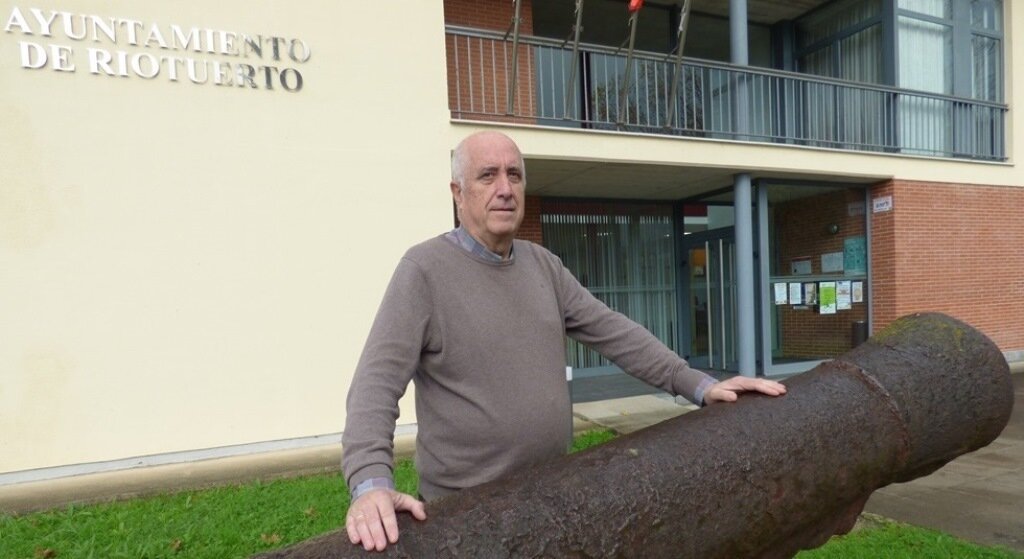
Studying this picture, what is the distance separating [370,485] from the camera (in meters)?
1.26

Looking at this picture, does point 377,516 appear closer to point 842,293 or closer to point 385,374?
point 385,374

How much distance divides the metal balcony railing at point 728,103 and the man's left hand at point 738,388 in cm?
654

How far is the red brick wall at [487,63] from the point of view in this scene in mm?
8211

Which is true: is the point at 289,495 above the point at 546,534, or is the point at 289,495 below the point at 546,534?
below

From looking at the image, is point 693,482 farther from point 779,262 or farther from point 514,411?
point 779,262

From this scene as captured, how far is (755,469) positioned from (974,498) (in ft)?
13.6

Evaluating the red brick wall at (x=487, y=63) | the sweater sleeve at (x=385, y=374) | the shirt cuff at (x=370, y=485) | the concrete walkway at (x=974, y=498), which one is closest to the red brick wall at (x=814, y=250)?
the concrete walkway at (x=974, y=498)

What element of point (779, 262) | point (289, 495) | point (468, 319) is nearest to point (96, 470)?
point (289, 495)

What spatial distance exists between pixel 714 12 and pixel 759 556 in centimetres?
1145

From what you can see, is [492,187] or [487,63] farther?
[487,63]

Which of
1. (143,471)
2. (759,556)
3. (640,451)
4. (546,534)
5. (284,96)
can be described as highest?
(284,96)

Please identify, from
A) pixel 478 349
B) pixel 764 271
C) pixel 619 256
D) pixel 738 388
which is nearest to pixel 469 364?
pixel 478 349

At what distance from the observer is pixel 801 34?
11828mm

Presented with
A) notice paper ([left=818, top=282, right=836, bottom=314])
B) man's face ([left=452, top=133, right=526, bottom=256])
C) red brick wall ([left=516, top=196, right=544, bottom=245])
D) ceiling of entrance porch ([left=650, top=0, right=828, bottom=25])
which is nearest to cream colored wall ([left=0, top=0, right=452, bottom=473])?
red brick wall ([left=516, top=196, right=544, bottom=245])
